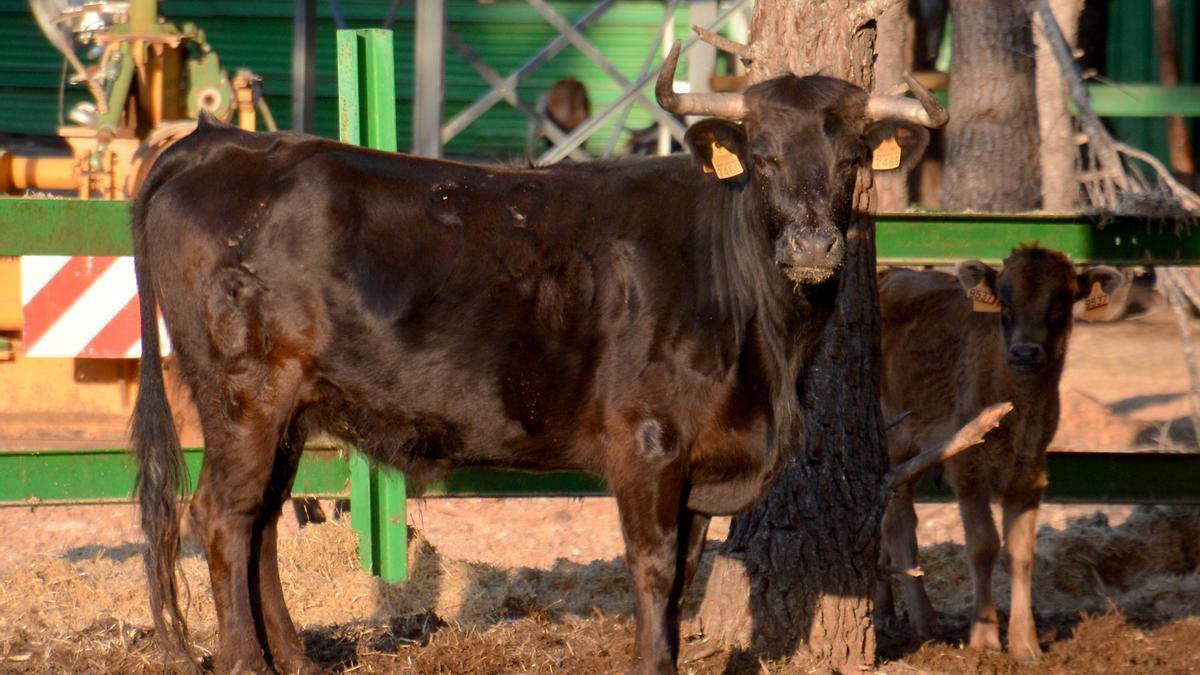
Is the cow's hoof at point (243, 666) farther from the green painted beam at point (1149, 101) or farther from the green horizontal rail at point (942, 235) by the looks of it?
the green painted beam at point (1149, 101)

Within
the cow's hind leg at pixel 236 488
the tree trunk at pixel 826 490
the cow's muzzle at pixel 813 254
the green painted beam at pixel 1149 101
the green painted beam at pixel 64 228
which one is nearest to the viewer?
the cow's muzzle at pixel 813 254

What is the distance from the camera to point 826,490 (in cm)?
596

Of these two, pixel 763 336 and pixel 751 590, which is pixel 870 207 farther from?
pixel 751 590

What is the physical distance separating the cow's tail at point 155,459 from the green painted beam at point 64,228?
3.46 feet

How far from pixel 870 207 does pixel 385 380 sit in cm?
200

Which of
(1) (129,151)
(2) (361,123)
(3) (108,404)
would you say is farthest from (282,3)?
(2) (361,123)

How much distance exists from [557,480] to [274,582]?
170 cm

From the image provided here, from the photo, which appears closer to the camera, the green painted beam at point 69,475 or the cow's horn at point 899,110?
the cow's horn at point 899,110

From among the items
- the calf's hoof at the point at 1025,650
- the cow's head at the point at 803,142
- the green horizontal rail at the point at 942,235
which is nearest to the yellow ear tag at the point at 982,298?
the green horizontal rail at the point at 942,235

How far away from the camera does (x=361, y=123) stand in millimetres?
6879

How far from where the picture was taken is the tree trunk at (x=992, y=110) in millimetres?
11289

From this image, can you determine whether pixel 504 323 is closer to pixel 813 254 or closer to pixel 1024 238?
pixel 813 254

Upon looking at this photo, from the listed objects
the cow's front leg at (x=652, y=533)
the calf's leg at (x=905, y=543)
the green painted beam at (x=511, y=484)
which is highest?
the cow's front leg at (x=652, y=533)

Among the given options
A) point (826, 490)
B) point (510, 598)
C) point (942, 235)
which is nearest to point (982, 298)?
point (942, 235)
